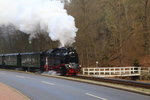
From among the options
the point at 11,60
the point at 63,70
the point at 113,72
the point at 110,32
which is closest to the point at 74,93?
the point at 63,70

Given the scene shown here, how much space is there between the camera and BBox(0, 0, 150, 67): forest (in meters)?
51.8

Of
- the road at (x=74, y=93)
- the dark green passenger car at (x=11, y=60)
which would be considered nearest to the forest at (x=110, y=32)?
the dark green passenger car at (x=11, y=60)

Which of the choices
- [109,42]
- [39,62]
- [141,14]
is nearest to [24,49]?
[109,42]

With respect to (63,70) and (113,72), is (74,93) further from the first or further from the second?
(113,72)

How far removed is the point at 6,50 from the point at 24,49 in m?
11.3

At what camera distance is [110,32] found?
5588cm

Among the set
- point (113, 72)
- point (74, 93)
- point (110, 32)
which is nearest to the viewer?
point (74, 93)

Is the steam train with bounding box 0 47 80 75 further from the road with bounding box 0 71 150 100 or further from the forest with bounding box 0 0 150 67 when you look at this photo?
the forest with bounding box 0 0 150 67

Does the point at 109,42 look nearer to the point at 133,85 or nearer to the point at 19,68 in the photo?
the point at 19,68

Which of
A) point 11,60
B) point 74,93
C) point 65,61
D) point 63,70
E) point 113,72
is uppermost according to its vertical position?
point 11,60

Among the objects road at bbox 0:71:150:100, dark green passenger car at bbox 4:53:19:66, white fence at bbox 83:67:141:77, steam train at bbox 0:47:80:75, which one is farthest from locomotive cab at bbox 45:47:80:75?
dark green passenger car at bbox 4:53:19:66

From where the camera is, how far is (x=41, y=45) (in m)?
61.2

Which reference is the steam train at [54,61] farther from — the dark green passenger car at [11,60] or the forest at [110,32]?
the forest at [110,32]

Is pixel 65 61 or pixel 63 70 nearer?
pixel 65 61
